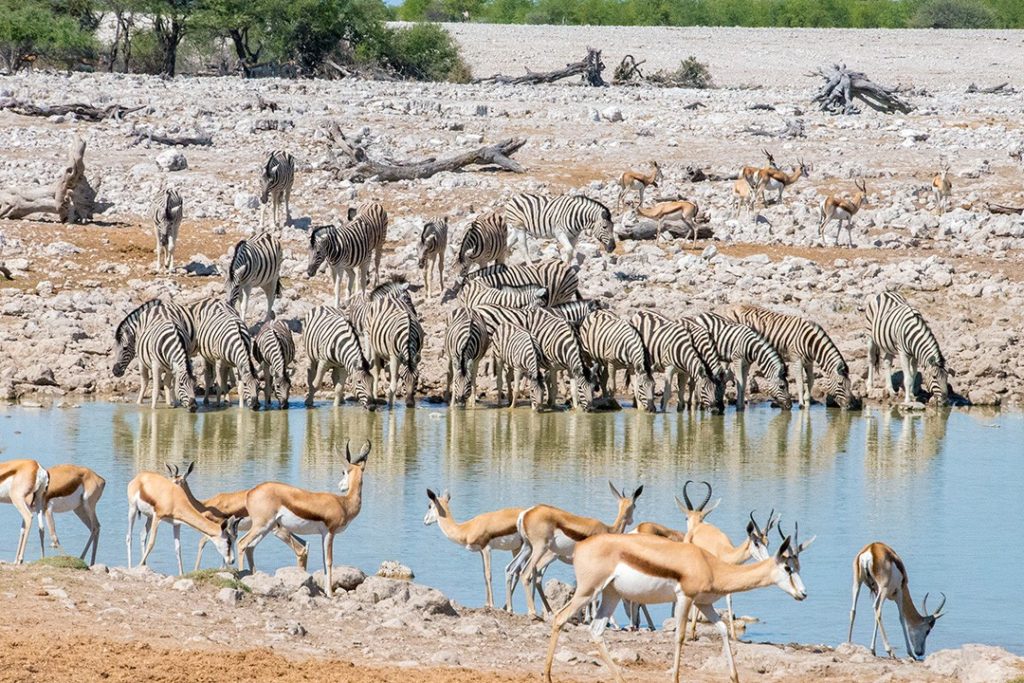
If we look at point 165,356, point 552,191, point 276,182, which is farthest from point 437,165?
point 165,356

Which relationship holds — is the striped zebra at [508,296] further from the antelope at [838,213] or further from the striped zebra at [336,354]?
the antelope at [838,213]

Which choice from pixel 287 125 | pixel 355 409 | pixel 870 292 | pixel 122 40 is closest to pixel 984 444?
pixel 870 292

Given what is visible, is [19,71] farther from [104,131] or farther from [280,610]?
[280,610]

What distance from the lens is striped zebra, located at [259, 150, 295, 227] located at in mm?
24750

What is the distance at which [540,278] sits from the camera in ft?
70.8

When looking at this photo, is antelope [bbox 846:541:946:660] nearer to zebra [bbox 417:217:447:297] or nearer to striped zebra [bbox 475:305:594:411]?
striped zebra [bbox 475:305:594:411]

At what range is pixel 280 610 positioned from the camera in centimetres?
977

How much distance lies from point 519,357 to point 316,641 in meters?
10.0

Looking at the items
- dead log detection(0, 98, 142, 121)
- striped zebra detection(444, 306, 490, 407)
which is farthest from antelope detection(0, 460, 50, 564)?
dead log detection(0, 98, 142, 121)

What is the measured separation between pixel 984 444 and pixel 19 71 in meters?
30.9

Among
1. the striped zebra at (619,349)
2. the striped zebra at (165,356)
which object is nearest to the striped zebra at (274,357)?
the striped zebra at (165,356)

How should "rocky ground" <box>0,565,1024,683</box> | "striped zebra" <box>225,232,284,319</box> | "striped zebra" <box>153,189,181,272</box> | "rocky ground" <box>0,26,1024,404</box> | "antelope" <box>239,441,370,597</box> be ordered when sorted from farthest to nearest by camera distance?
1. "striped zebra" <box>153,189,181,272</box>
2. "rocky ground" <box>0,26,1024,404</box>
3. "striped zebra" <box>225,232,284,319</box>
4. "antelope" <box>239,441,370,597</box>
5. "rocky ground" <box>0,565,1024,683</box>

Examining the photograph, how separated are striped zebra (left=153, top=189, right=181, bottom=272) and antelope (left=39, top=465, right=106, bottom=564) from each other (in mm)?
11295

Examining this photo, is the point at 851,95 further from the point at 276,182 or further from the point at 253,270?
the point at 253,270
